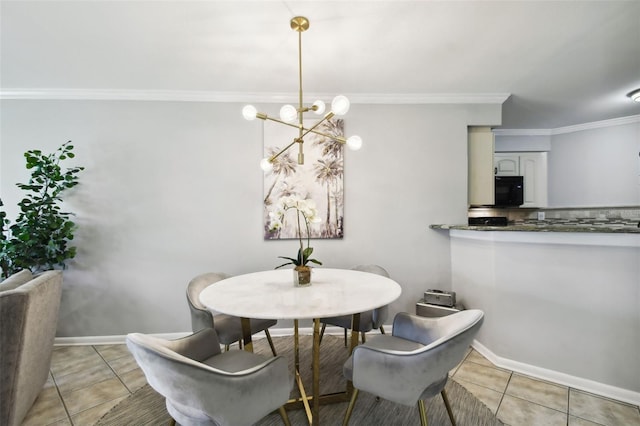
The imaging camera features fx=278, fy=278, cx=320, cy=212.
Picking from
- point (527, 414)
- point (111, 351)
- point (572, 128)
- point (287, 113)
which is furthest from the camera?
point (572, 128)

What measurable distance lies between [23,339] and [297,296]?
4.98ft

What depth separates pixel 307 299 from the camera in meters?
1.48

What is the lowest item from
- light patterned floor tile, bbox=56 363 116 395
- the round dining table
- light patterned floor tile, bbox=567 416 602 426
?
light patterned floor tile, bbox=56 363 116 395

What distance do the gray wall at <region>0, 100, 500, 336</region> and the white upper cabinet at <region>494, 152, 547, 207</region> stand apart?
167cm

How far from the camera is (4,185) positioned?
2752 mm

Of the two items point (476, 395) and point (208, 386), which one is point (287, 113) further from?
point (476, 395)

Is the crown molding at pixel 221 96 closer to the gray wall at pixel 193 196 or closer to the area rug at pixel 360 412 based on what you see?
the gray wall at pixel 193 196

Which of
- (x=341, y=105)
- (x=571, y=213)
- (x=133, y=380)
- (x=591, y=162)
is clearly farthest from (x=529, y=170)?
(x=133, y=380)

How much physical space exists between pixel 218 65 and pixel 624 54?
3291 mm

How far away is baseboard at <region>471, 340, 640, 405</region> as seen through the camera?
1818mm

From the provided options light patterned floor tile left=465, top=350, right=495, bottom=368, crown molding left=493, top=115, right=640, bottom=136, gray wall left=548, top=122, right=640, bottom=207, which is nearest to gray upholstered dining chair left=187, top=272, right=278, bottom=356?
light patterned floor tile left=465, top=350, right=495, bottom=368

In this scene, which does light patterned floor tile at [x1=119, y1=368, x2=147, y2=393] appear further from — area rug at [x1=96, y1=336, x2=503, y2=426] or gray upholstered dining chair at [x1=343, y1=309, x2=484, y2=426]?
gray upholstered dining chair at [x1=343, y1=309, x2=484, y2=426]

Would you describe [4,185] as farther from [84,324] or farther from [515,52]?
[515,52]

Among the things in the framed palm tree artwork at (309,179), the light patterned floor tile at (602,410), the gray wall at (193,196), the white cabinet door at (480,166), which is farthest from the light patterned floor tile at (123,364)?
the white cabinet door at (480,166)
